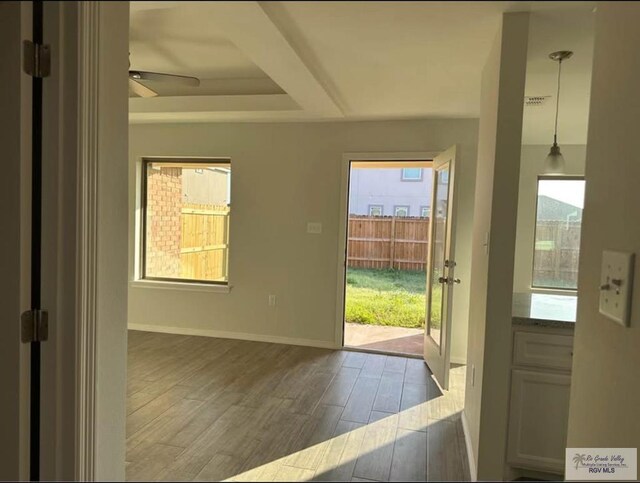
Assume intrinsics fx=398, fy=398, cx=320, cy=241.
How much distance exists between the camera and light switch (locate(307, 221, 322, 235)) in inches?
164

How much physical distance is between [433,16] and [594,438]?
1.04m

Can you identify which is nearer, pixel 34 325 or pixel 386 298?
pixel 34 325

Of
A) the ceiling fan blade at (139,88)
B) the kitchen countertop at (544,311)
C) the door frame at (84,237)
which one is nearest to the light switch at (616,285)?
the kitchen countertop at (544,311)

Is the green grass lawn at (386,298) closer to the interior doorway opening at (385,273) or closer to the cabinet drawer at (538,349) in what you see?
the interior doorway opening at (385,273)

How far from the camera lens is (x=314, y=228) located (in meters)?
4.18

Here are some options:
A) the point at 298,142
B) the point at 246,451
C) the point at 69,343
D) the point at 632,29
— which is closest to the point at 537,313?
the point at 632,29

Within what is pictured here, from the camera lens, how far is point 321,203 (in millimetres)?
4156

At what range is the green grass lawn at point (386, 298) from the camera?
18.6 ft

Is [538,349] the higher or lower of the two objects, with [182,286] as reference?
higher

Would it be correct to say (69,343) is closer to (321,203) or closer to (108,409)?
(108,409)

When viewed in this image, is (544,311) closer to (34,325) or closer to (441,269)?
(441,269)

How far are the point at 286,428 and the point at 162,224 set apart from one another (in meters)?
1.60

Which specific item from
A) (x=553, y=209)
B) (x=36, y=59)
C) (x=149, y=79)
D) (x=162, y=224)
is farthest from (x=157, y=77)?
(x=553, y=209)

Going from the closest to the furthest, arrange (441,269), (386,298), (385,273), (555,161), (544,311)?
(544,311) < (555,161) < (441,269) < (386,298) < (385,273)
